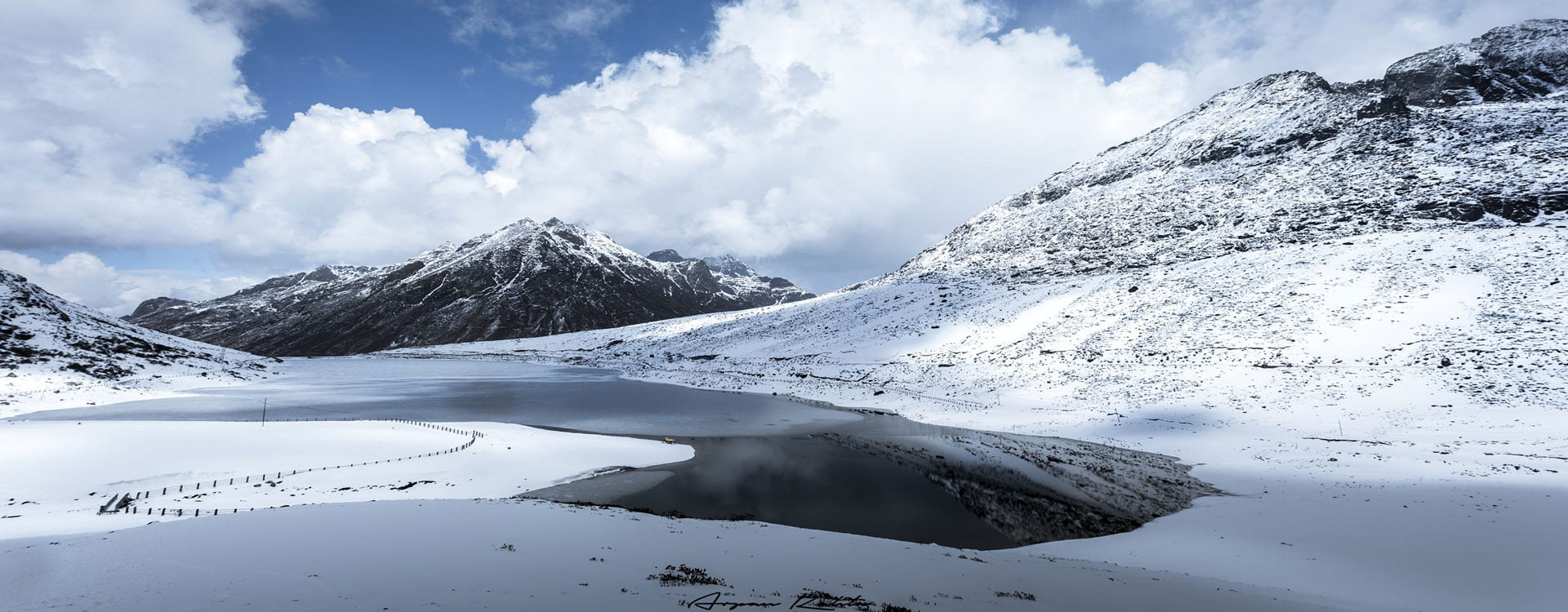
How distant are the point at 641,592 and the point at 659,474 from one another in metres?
16.3

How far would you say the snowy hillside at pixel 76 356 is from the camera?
4734 centimetres

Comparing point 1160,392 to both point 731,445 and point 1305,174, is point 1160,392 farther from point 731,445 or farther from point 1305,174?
point 1305,174

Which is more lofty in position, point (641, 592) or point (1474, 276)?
point (1474, 276)

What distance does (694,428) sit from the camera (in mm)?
39812

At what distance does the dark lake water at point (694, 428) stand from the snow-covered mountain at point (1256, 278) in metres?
12.3

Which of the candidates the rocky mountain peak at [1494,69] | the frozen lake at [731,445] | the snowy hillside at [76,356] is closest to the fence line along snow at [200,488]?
the frozen lake at [731,445]

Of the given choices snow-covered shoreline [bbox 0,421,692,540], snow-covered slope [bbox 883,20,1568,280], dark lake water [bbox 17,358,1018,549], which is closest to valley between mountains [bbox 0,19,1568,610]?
snow-covered slope [bbox 883,20,1568,280]

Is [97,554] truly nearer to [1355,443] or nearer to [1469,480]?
[1469,480]

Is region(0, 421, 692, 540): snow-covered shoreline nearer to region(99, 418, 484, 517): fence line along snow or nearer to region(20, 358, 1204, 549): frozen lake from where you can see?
region(99, 418, 484, 517): fence line along snow

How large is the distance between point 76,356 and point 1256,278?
11559cm

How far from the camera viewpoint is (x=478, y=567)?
11828 mm

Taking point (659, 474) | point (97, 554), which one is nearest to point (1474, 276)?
point (659, 474)

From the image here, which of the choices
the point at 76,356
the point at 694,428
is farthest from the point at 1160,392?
the point at 76,356

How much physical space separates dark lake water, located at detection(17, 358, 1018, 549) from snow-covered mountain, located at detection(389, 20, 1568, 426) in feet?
40.2
